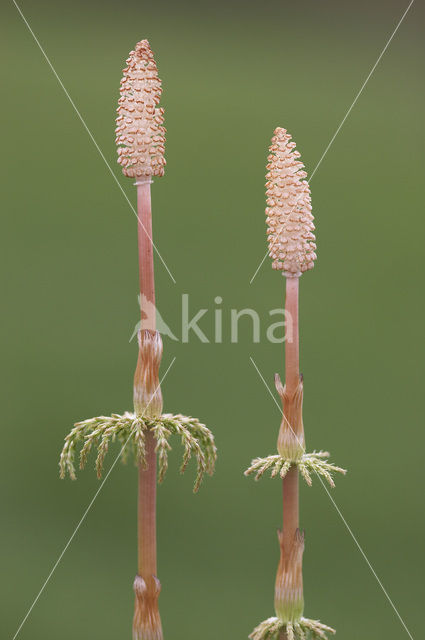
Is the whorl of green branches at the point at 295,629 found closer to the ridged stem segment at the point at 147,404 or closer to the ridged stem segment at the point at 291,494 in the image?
the ridged stem segment at the point at 291,494

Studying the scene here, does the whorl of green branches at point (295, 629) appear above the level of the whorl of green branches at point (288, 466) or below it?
below

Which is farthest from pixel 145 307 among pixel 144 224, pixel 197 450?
pixel 197 450

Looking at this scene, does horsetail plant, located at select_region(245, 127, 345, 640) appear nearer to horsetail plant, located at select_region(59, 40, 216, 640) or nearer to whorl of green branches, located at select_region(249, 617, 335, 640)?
whorl of green branches, located at select_region(249, 617, 335, 640)

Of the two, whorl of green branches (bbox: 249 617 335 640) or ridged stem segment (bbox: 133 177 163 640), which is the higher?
ridged stem segment (bbox: 133 177 163 640)

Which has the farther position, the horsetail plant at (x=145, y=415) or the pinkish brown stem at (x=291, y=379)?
the pinkish brown stem at (x=291, y=379)

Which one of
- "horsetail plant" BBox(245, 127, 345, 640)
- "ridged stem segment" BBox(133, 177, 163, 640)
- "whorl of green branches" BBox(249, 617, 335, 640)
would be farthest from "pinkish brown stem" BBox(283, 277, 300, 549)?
"ridged stem segment" BBox(133, 177, 163, 640)

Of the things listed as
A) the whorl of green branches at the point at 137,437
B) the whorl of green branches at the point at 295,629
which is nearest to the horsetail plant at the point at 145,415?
the whorl of green branches at the point at 137,437

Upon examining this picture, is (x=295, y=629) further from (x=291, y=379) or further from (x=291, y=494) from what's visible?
(x=291, y=379)
